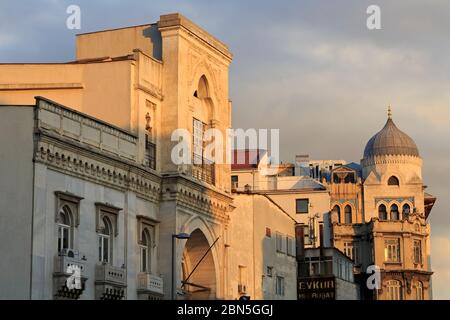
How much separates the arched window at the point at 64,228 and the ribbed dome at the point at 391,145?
302ft

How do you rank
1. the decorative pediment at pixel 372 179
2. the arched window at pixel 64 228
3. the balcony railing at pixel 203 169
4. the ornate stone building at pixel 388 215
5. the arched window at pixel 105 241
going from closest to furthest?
the arched window at pixel 64 228 → the arched window at pixel 105 241 → the balcony railing at pixel 203 169 → the ornate stone building at pixel 388 215 → the decorative pediment at pixel 372 179

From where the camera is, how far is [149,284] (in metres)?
66.9

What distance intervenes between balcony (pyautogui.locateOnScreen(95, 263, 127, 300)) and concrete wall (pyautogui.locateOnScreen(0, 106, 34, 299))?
5.72 meters

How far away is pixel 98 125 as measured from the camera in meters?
64.1

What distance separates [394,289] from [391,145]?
62.7ft

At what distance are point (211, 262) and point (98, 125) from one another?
15190mm

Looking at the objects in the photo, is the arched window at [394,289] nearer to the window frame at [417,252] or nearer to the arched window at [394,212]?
the window frame at [417,252]

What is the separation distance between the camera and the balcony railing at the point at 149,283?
6662 centimetres

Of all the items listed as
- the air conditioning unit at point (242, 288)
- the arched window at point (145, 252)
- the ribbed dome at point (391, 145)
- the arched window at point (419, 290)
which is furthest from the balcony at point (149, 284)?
the ribbed dome at point (391, 145)

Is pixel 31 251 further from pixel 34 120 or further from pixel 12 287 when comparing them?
pixel 34 120

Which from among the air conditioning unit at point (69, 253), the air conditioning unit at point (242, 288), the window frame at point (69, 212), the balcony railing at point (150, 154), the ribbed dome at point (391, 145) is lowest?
the air conditioning unit at point (69, 253)

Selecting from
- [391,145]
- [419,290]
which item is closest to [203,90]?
[419,290]
